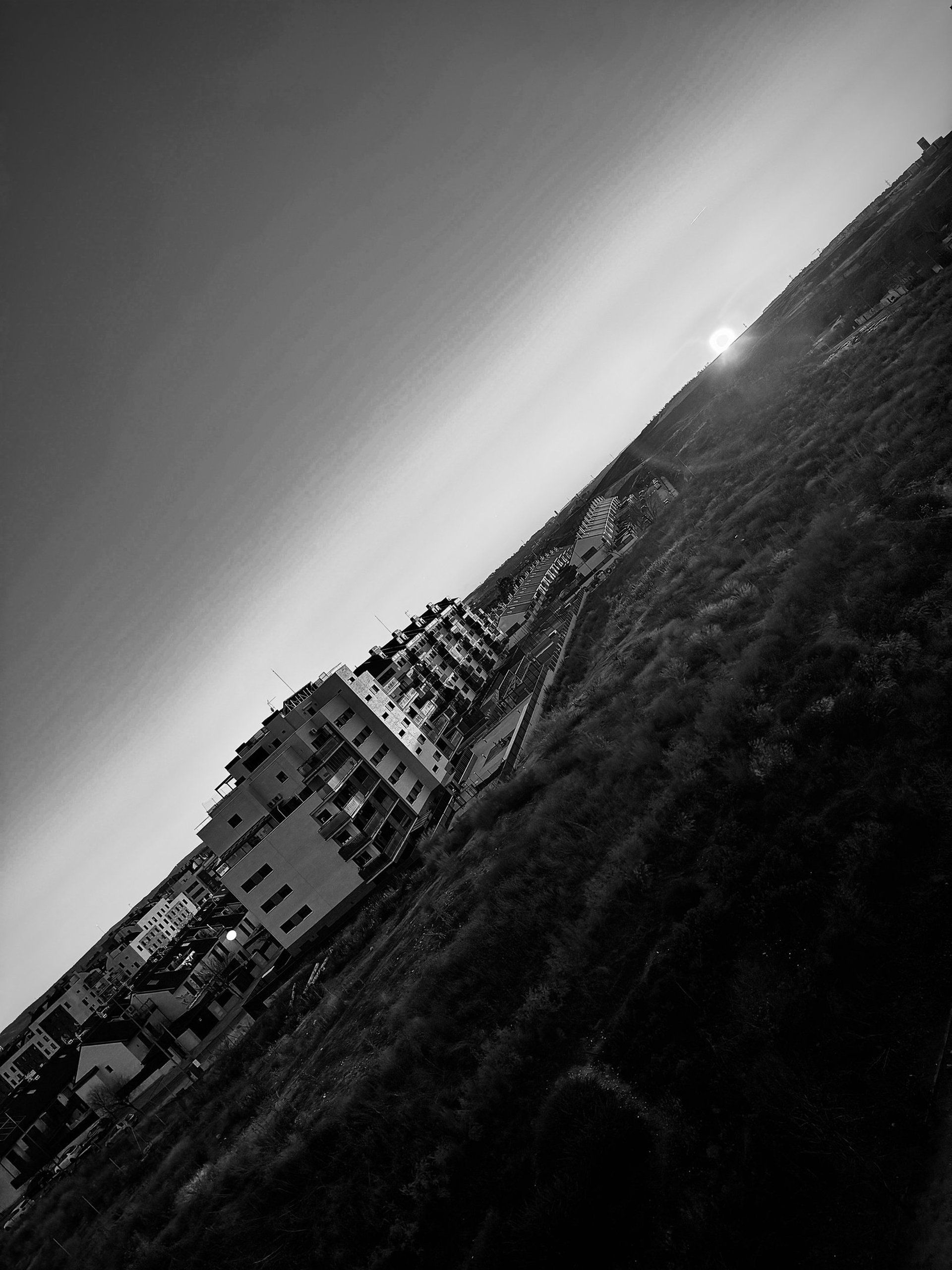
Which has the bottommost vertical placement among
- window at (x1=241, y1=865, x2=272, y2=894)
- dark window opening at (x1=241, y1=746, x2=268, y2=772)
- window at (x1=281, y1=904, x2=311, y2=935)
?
window at (x1=281, y1=904, x2=311, y2=935)

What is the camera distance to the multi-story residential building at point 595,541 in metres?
86.4

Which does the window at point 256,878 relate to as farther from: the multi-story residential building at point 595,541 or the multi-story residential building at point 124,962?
the multi-story residential building at point 124,962

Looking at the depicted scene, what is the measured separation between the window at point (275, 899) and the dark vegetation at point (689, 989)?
19.4m

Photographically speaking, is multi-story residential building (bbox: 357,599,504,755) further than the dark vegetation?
Yes

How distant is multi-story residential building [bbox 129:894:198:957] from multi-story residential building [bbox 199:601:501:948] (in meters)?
69.0

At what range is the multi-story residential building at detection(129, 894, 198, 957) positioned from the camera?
100562mm

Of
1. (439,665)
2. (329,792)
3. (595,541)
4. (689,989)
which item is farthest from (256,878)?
(595,541)

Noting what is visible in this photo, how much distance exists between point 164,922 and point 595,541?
101563 mm

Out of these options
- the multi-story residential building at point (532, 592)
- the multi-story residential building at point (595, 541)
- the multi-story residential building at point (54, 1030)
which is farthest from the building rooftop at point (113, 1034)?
the multi-story residential building at point (595, 541)

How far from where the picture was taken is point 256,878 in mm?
43156

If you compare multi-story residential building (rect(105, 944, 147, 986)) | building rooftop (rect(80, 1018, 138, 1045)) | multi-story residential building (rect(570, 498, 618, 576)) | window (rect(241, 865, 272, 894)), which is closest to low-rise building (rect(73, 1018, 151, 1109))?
building rooftop (rect(80, 1018, 138, 1045))

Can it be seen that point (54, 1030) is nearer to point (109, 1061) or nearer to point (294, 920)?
point (109, 1061)

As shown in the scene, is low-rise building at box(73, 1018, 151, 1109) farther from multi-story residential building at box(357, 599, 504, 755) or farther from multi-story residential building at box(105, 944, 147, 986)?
Answer: multi-story residential building at box(105, 944, 147, 986)

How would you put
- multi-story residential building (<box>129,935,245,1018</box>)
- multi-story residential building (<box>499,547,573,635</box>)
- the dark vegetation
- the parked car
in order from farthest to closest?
1. multi-story residential building (<box>499,547,573,635</box>)
2. multi-story residential building (<box>129,935,245,1018</box>)
3. the parked car
4. the dark vegetation
